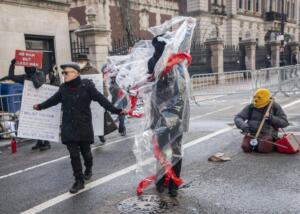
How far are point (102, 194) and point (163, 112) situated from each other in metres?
1.38

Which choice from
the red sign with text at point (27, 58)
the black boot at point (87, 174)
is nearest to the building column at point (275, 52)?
the red sign with text at point (27, 58)

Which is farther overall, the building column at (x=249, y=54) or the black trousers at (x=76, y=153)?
the building column at (x=249, y=54)

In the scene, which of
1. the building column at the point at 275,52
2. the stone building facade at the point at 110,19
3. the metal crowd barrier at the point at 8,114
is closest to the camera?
the metal crowd barrier at the point at 8,114

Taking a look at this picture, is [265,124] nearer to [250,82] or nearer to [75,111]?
[75,111]

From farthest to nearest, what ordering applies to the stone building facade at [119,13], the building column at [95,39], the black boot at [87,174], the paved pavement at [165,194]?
the stone building facade at [119,13] → the building column at [95,39] → the black boot at [87,174] → the paved pavement at [165,194]

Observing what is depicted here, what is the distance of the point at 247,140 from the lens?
6.08m

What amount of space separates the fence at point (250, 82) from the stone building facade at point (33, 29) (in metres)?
5.99

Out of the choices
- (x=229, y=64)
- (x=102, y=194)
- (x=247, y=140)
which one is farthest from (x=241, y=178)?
(x=229, y=64)

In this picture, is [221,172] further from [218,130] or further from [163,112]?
[218,130]

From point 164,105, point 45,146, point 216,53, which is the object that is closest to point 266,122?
point 164,105

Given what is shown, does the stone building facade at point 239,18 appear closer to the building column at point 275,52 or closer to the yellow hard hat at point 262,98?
the building column at point 275,52

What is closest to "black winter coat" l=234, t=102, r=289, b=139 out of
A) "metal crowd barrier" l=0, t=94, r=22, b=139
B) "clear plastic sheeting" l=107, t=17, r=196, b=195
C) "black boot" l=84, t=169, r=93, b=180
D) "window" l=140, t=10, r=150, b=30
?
"clear plastic sheeting" l=107, t=17, r=196, b=195

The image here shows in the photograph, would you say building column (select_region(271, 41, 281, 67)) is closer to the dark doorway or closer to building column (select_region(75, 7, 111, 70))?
building column (select_region(75, 7, 111, 70))

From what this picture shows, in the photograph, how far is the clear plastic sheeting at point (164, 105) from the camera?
14.0ft
